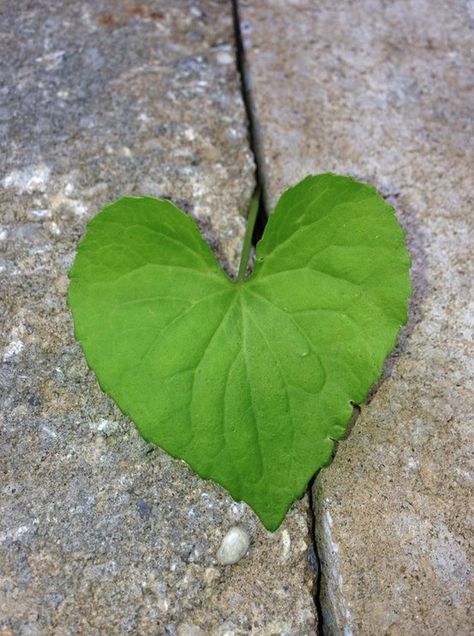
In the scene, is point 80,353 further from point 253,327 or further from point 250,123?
point 250,123

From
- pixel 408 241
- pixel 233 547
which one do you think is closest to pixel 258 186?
pixel 408 241

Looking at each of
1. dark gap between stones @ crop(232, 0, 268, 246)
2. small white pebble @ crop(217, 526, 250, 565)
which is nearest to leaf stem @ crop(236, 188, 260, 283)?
dark gap between stones @ crop(232, 0, 268, 246)

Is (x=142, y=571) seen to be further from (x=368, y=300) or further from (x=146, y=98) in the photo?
(x=146, y=98)

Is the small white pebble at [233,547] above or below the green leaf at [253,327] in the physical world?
below

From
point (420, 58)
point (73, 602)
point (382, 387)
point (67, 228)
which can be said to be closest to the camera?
point (73, 602)

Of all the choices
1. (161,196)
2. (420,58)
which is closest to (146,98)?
(161,196)

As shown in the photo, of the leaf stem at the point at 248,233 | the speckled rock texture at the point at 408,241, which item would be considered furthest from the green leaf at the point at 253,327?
the speckled rock texture at the point at 408,241

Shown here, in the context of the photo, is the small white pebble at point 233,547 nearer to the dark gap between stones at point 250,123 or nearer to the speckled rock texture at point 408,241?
the speckled rock texture at point 408,241
